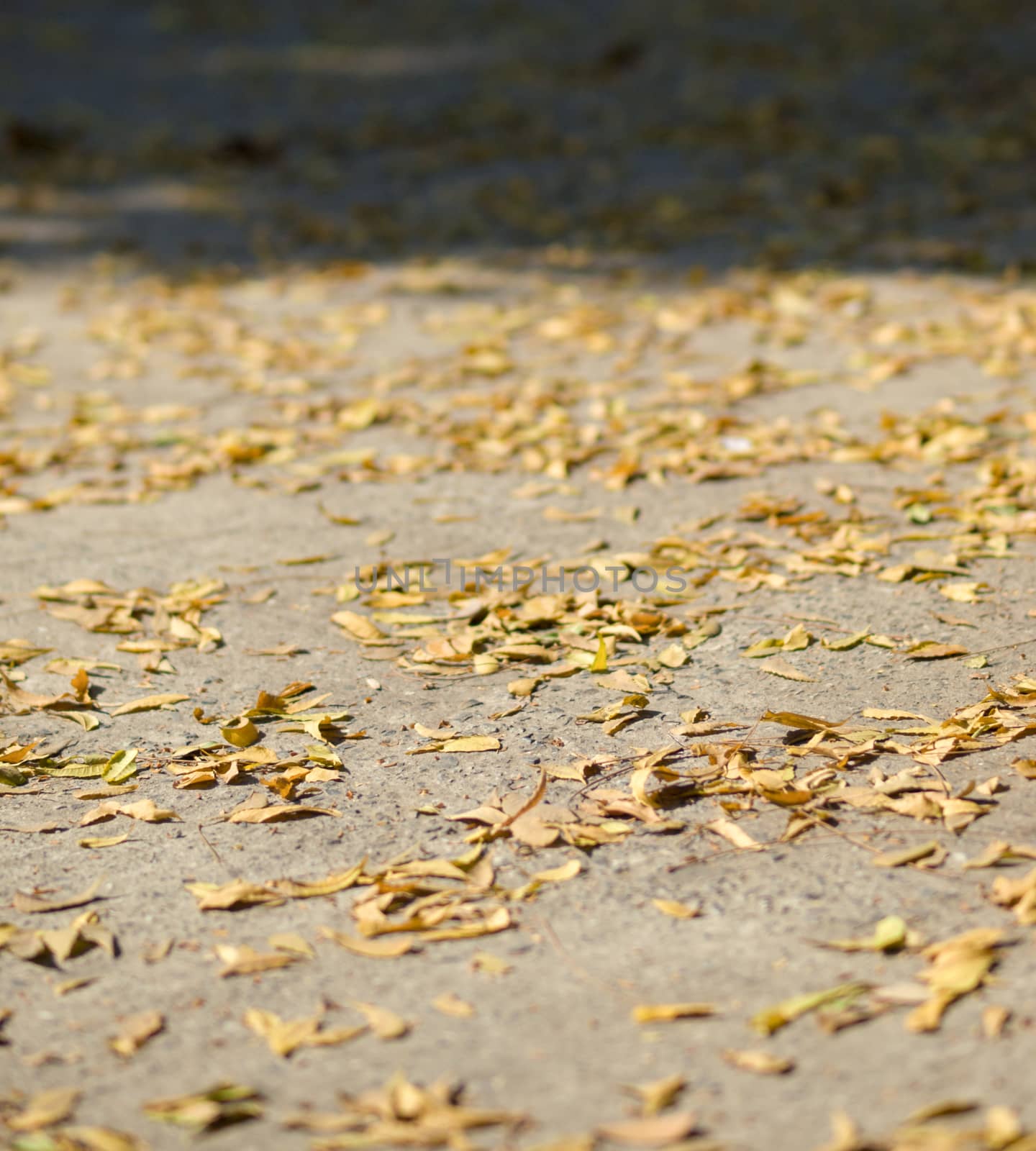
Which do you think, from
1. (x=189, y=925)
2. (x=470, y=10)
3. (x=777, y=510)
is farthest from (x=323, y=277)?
(x=470, y=10)

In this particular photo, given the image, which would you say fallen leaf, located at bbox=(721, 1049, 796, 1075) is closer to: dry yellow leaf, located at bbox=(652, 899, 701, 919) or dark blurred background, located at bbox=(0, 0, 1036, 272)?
dry yellow leaf, located at bbox=(652, 899, 701, 919)

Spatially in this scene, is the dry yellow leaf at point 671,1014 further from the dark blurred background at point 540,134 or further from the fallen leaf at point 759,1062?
the dark blurred background at point 540,134

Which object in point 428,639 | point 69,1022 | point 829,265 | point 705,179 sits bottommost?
point 69,1022

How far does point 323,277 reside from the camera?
7168 millimetres

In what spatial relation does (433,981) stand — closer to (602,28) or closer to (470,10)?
(602,28)

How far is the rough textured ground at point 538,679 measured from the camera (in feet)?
6.06

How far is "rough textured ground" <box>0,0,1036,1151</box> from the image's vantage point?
185 cm

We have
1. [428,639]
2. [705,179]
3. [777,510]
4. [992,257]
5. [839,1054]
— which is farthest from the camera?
[705,179]

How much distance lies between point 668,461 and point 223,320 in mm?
3152

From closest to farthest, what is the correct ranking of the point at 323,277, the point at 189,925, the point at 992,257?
the point at 189,925 → the point at 992,257 → the point at 323,277

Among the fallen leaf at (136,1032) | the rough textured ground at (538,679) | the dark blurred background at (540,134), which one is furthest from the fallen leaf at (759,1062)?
the dark blurred background at (540,134)

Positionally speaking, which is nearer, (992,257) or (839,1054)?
(839,1054)

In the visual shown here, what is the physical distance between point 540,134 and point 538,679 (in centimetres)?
745

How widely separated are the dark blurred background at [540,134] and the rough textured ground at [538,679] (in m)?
0.16
